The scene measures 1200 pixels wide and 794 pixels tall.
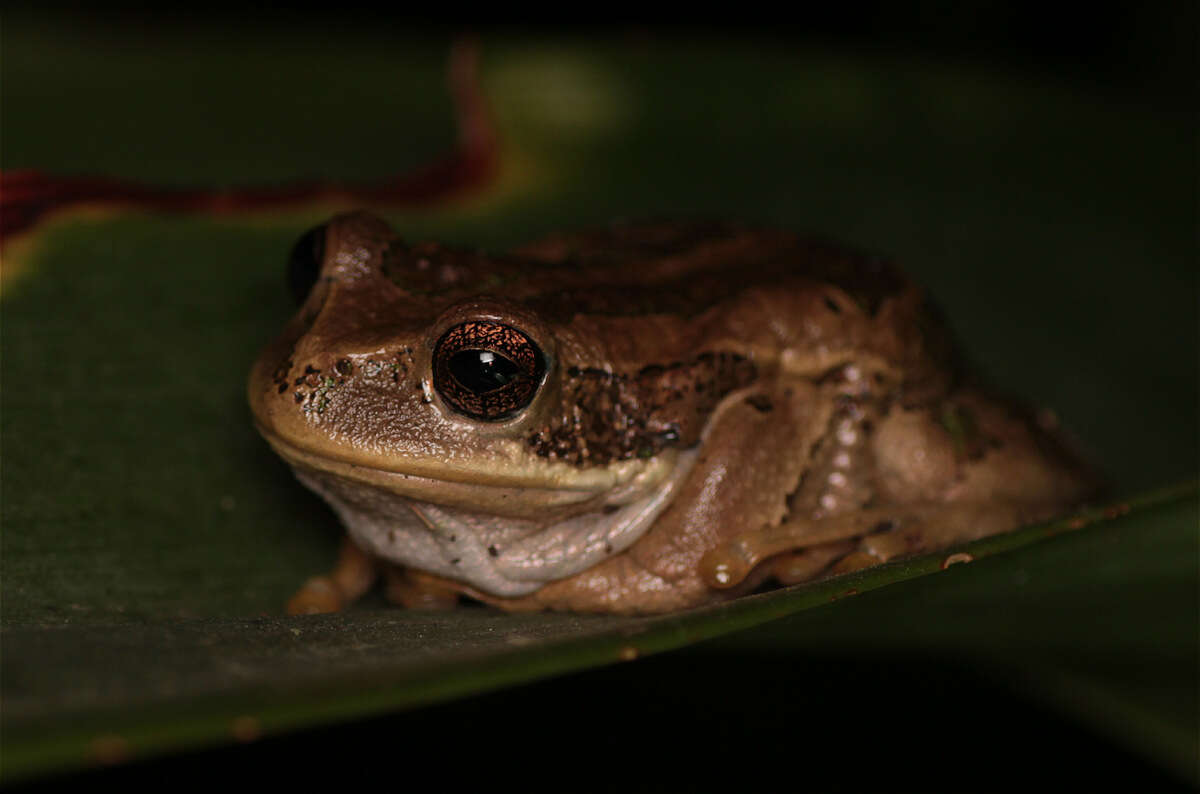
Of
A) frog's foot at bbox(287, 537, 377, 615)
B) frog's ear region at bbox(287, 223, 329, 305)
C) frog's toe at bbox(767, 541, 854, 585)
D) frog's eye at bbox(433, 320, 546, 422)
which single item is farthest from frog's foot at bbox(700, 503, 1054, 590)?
frog's ear region at bbox(287, 223, 329, 305)

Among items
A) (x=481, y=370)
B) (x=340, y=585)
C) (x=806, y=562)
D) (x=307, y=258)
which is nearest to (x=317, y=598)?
(x=340, y=585)

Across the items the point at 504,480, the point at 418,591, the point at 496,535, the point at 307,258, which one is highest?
the point at 307,258

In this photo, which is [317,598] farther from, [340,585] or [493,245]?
[493,245]

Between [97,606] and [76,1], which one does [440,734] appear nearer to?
[97,606]

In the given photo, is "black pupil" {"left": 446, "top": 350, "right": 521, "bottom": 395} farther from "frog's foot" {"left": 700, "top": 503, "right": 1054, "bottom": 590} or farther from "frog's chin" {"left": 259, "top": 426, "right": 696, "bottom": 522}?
"frog's foot" {"left": 700, "top": 503, "right": 1054, "bottom": 590}

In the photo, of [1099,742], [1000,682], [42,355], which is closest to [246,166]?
[42,355]

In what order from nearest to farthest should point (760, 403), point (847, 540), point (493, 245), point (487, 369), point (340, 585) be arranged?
point (487, 369) < point (340, 585) < point (847, 540) < point (760, 403) < point (493, 245)

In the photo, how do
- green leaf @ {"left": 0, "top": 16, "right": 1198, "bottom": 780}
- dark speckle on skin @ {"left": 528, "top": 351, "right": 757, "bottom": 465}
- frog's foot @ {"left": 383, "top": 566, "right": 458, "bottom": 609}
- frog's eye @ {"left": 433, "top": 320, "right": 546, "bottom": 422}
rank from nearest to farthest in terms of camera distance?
green leaf @ {"left": 0, "top": 16, "right": 1198, "bottom": 780} < frog's eye @ {"left": 433, "top": 320, "right": 546, "bottom": 422} < dark speckle on skin @ {"left": 528, "top": 351, "right": 757, "bottom": 465} < frog's foot @ {"left": 383, "top": 566, "right": 458, "bottom": 609}

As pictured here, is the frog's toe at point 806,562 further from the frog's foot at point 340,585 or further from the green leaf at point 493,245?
the frog's foot at point 340,585
